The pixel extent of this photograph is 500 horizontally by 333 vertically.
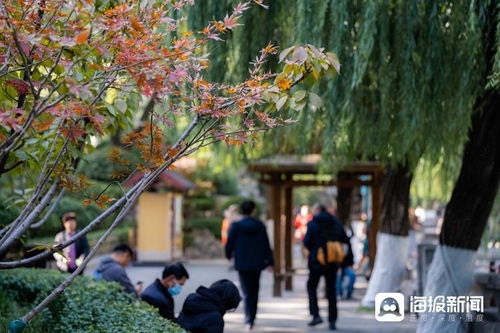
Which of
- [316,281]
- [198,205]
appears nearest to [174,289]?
[316,281]

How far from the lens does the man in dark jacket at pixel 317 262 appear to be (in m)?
12.9

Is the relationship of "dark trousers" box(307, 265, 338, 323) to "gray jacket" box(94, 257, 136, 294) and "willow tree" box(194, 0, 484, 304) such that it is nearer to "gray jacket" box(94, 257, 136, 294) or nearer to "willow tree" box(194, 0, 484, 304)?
"willow tree" box(194, 0, 484, 304)

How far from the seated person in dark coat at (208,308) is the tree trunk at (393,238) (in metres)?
7.60

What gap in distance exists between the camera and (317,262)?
13.0 metres

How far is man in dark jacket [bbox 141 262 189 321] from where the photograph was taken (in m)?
9.16

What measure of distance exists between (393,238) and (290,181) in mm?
3360

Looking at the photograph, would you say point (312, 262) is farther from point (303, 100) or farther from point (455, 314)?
point (303, 100)

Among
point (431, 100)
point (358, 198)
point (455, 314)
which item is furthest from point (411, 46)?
point (358, 198)

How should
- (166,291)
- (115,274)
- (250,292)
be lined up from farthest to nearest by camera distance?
(250,292) < (115,274) < (166,291)

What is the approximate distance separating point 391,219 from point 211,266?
12.7 metres

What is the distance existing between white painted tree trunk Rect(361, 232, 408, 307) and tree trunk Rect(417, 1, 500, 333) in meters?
4.80

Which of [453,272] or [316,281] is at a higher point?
[453,272]

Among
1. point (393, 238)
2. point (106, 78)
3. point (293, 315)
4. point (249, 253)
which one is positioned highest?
point (106, 78)

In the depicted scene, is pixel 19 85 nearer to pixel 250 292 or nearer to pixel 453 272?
pixel 453 272
